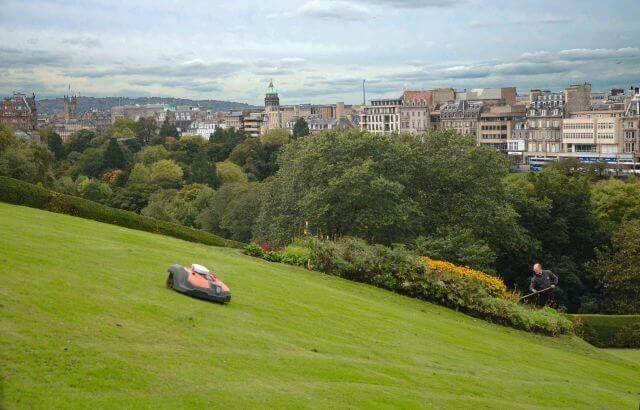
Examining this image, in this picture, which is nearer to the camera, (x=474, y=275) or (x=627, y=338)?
(x=474, y=275)

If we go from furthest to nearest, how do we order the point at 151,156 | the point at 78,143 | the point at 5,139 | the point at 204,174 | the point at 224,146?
the point at 78,143
the point at 224,146
the point at 151,156
the point at 204,174
the point at 5,139

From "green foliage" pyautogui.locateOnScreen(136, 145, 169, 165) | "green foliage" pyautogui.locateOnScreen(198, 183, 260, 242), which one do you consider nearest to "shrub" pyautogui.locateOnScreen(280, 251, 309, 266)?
"green foliage" pyautogui.locateOnScreen(198, 183, 260, 242)

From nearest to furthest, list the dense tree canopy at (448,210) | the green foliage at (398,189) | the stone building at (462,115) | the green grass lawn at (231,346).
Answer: the green grass lawn at (231,346) < the dense tree canopy at (448,210) < the green foliage at (398,189) < the stone building at (462,115)

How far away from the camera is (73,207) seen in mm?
28344

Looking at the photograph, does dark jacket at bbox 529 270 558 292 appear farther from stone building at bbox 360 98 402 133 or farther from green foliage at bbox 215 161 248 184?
stone building at bbox 360 98 402 133

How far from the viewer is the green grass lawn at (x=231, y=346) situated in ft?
36.0

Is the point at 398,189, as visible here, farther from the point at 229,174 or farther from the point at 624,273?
the point at 229,174

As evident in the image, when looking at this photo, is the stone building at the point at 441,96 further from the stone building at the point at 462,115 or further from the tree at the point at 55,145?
the tree at the point at 55,145

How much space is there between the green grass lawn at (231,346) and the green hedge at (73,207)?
3.25m

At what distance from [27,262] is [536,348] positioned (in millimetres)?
14488

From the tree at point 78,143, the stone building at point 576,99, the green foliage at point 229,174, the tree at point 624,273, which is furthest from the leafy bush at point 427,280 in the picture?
the tree at point 78,143

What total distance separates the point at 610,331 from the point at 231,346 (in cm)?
2304

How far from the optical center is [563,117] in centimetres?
14750

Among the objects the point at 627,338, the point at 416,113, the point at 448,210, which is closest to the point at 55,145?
the point at 416,113
